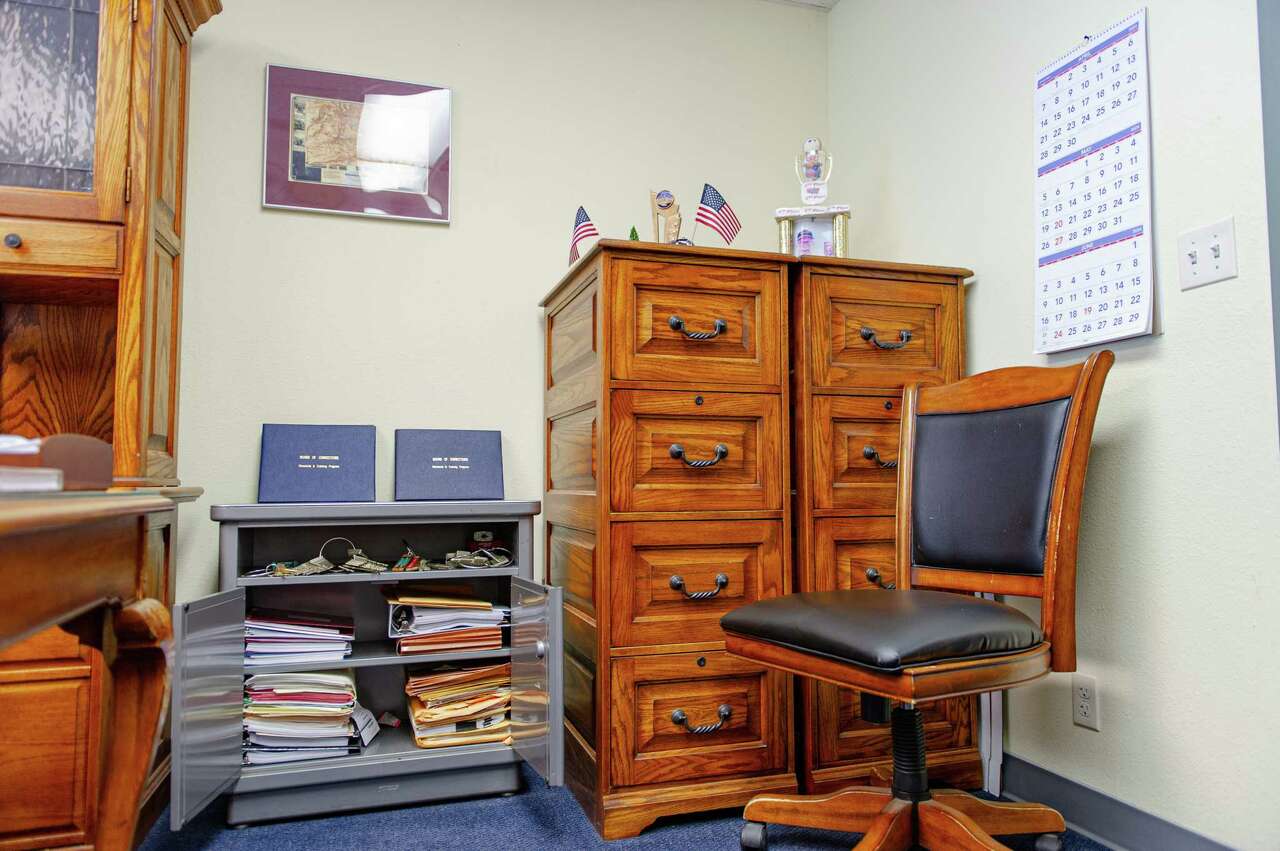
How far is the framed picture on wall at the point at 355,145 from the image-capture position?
226 cm

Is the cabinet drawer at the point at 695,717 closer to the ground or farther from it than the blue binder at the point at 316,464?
closer to the ground

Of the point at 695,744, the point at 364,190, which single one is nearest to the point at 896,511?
the point at 695,744

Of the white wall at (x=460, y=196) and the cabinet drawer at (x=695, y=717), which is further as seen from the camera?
the white wall at (x=460, y=196)

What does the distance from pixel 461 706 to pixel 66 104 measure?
153 centimetres

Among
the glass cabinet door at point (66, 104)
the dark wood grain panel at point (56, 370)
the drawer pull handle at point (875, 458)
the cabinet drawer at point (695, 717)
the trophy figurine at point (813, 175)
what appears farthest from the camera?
the trophy figurine at point (813, 175)

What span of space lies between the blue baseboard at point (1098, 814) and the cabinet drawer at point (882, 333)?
3.03 ft

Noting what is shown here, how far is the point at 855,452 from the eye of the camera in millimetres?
1976

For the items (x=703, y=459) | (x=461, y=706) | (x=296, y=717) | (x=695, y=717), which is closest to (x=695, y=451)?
(x=703, y=459)

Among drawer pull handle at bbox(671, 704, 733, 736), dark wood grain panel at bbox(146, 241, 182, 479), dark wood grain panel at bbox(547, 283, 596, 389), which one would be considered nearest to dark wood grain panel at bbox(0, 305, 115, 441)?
dark wood grain panel at bbox(146, 241, 182, 479)

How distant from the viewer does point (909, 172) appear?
7.77ft

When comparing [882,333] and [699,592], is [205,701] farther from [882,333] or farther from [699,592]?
[882,333]

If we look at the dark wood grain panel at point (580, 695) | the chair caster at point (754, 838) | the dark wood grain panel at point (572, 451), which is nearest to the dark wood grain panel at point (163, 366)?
the dark wood grain panel at point (572, 451)

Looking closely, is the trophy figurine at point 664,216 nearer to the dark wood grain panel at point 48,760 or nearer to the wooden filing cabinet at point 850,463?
the wooden filing cabinet at point 850,463

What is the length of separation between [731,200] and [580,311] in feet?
2.98
